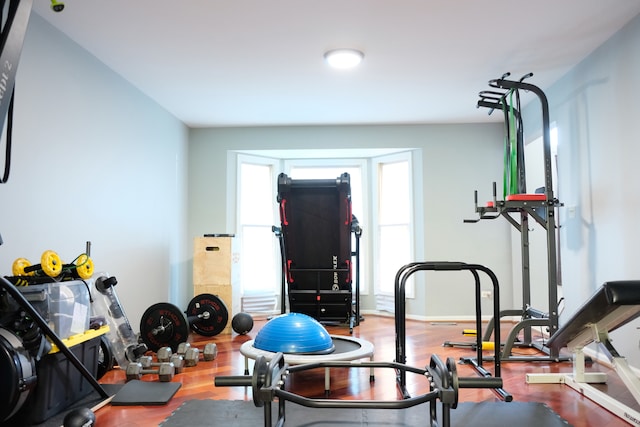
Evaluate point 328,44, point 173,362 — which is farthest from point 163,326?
point 328,44

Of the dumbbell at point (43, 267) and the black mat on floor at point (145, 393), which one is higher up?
the dumbbell at point (43, 267)

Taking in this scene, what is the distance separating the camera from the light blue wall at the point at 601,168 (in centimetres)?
331

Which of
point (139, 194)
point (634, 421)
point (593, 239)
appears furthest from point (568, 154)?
point (139, 194)

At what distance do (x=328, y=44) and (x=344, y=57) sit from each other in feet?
0.71

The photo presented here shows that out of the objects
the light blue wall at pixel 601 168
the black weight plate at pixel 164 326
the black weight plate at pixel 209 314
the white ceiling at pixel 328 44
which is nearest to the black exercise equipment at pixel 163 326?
the black weight plate at pixel 164 326

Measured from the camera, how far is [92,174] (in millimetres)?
3803

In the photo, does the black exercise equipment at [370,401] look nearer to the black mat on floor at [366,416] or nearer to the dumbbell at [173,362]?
the black mat on floor at [366,416]

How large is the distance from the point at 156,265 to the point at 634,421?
4211mm

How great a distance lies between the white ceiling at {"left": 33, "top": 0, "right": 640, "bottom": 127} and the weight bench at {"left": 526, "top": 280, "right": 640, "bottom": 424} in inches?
75.6

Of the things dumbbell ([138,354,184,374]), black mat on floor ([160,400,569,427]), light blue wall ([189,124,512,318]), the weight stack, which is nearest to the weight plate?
black mat on floor ([160,400,569,427])

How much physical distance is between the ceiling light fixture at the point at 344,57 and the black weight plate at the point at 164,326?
2.42 meters

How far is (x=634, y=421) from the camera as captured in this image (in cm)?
233

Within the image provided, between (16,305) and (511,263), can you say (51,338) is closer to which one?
(16,305)

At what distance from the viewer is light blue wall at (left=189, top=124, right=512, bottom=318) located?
5.84m
